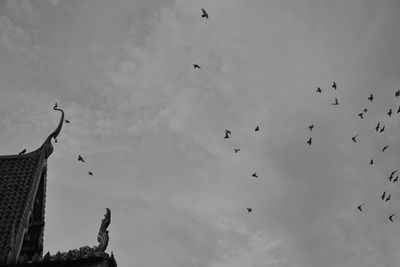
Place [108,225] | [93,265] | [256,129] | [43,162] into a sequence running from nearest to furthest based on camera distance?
[93,265] < [108,225] < [43,162] < [256,129]

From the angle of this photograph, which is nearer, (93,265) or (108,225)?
(93,265)

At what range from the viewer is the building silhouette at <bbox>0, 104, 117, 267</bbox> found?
12.7 meters

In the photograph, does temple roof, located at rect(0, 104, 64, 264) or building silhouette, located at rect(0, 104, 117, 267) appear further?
temple roof, located at rect(0, 104, 64, 264)

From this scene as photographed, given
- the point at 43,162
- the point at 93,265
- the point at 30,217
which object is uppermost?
the point at 43,162

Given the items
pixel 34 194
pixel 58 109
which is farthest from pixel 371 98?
pixel 34 194

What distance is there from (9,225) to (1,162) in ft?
17.6

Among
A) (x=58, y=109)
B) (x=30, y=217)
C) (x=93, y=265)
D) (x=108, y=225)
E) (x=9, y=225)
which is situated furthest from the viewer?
(x=58, y=109)

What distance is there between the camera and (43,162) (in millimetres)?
19469

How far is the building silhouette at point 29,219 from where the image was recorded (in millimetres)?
12664

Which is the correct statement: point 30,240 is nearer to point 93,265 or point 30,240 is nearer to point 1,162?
point 1,162

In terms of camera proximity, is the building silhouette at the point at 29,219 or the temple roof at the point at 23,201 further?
the temple roof at the point at 23,201

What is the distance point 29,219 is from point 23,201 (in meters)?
1.09

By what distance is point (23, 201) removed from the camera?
16891 millimetres

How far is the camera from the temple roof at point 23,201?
15367 mm
